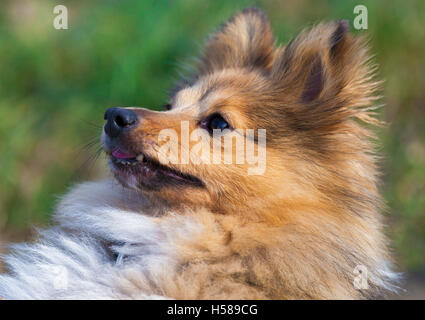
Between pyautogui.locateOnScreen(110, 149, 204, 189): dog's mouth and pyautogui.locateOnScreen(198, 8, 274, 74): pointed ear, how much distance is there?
1.29 meters

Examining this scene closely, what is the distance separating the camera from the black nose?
10.6 ft

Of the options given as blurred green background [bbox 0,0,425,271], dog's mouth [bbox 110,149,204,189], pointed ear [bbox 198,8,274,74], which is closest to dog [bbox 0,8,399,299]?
dog's mouth [bbox 110,149,204,189]

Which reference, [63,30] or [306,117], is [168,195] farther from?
[63,30]

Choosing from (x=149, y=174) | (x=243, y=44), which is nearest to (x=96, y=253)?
(x=149, y=174)

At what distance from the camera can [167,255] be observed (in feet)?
10.1

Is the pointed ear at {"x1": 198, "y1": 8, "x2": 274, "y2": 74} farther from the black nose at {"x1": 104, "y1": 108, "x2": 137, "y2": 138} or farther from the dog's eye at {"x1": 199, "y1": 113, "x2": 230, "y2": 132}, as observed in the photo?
the black nose at {"x1": 104, "y1": 108, "x2": 137, "y2": 138}

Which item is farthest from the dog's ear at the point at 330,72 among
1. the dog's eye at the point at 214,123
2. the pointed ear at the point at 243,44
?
the pointed ear at the point at 243,44

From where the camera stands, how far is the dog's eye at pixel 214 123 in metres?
3.46

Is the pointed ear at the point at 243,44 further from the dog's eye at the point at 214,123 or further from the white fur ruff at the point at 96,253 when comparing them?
the white fur ruff at the point at 96,253

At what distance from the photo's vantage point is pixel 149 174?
10.7 ft

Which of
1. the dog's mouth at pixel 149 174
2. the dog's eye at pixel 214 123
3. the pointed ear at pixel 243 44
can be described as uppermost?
the pointed ear at pixel 243 44

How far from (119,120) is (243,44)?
4.63 ft

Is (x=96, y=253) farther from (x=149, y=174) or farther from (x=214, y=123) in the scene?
(x=214, y=123)
